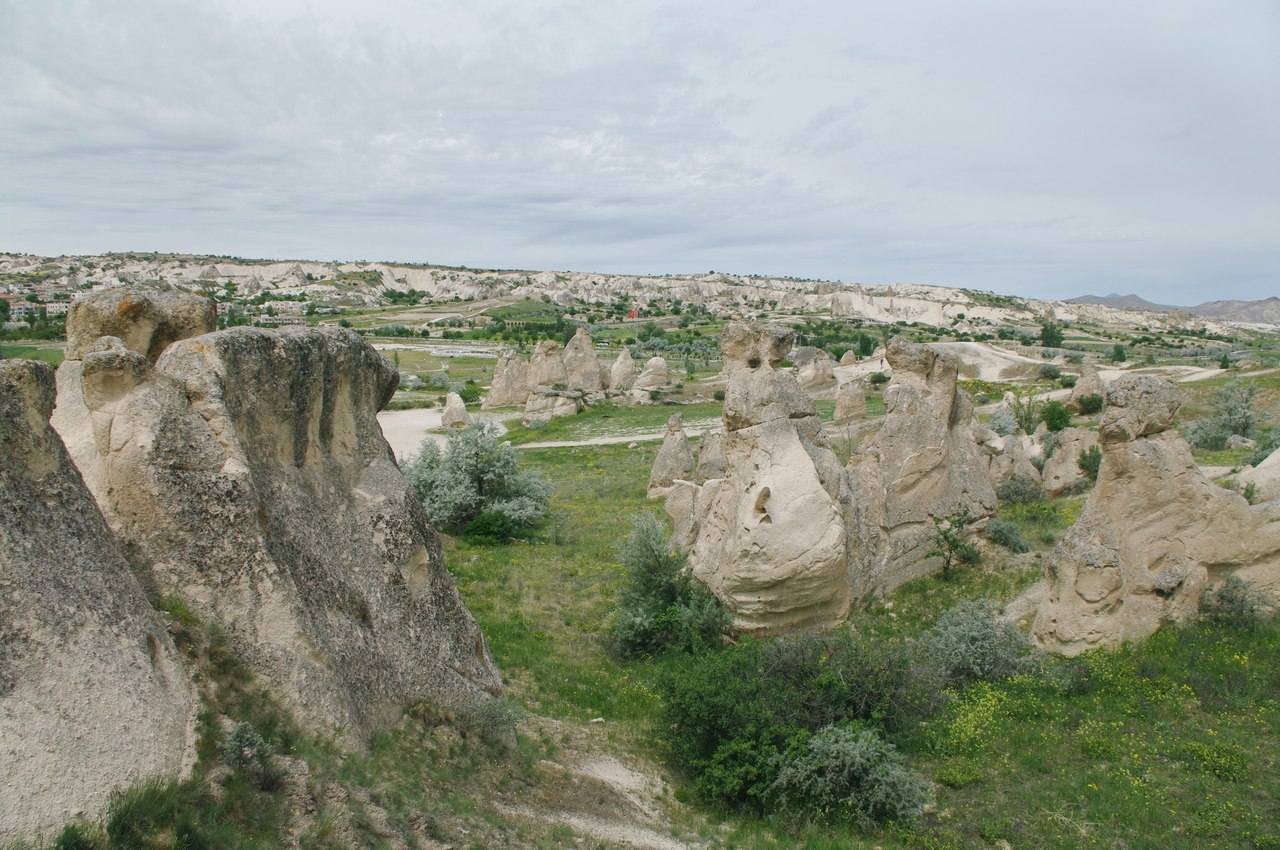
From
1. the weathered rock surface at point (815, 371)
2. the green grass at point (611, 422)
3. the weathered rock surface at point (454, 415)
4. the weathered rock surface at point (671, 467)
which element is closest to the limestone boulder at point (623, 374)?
the green grass at point (611, 422)

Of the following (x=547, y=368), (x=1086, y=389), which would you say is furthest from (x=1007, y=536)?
(x=547, y=368)

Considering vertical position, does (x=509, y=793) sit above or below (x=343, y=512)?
below

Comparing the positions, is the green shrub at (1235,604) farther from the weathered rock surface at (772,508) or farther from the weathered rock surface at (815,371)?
the weathered rock surface at (815,371)

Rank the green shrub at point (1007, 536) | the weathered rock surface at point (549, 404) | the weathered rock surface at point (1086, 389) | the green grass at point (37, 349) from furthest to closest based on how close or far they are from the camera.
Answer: the weathered rock surface at point (549, 404) < the green grass at point (37, 349) < the weathered rock surface at point (1086, 389) < the green shrub at point (1007, 536)

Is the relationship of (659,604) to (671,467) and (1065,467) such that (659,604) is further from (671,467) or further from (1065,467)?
(1065,467)

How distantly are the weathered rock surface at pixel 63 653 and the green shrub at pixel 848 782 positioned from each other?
5.63 metres

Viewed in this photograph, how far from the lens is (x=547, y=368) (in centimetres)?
4588

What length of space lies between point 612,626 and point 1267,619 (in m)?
9.11

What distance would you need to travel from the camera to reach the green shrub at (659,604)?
476 inches

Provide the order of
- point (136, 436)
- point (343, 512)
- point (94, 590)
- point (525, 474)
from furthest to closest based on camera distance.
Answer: point (525, 474), point (343, 512), point (136, 436), point (94, 590)

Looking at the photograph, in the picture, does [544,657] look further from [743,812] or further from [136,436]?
[136,436]

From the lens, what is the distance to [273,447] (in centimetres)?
723

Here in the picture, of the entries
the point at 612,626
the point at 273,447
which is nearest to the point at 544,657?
the point at 612,626

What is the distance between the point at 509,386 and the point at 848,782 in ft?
131
